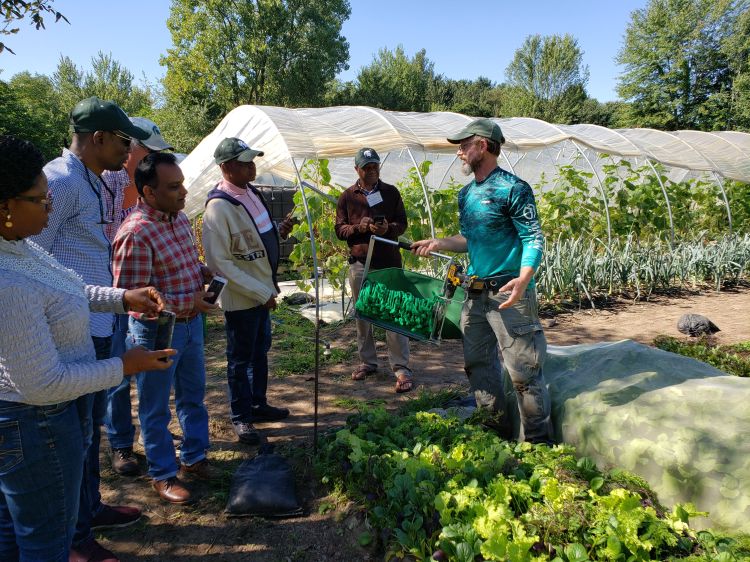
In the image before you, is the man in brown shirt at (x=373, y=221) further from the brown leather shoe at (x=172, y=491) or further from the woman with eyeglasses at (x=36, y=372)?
the woman with eyeglasses at (x=36, y=372)

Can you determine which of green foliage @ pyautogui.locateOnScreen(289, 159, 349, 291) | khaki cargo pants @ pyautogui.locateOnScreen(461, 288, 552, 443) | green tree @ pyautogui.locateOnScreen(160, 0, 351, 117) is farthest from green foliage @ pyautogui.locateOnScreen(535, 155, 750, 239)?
green tree @ pyautogui.locateOnScreen(160, 0, 351, 117)

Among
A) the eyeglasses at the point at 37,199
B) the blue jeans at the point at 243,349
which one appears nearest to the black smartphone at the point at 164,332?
the eyeglasses at the point at 37,199

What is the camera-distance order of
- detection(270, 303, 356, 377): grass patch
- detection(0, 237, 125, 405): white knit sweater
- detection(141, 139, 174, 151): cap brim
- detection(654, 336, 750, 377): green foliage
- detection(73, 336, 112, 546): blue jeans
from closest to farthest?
detection(0, 237, 125, 405): white knit sweater, detection(73, 336, 112, 546): blue jeans, detection(141, 139, 174, 151): cap brim, detection(654, 336, 750, 377): green foliage, detection(270, 303, 356, 377): grass patch

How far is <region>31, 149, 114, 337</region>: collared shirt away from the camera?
2.24 metres

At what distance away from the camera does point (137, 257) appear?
98.0 inches

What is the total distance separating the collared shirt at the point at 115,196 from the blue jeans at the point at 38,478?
136 cm

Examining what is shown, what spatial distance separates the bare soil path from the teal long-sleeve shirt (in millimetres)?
1518

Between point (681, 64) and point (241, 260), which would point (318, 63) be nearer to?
point (681, 64)

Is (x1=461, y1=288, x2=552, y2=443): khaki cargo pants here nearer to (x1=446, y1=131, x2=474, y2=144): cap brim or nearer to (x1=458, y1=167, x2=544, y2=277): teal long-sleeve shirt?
(x1=458, y1=167, x2=544, y2=277): teal long-sleeve shirt

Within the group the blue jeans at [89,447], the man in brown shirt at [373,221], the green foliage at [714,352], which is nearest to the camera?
the blue jeans at [89,447]

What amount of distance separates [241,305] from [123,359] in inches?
67.1

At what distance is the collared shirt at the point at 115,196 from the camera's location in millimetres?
2641

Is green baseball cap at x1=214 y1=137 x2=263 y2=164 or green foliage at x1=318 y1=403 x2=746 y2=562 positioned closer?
green foliage at x1=318 y1=403 x2=746 y2=562

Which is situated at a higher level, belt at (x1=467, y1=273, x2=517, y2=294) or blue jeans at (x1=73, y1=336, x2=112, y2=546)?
belt at (x1=467, y1=273, x2=517, y2=294)
